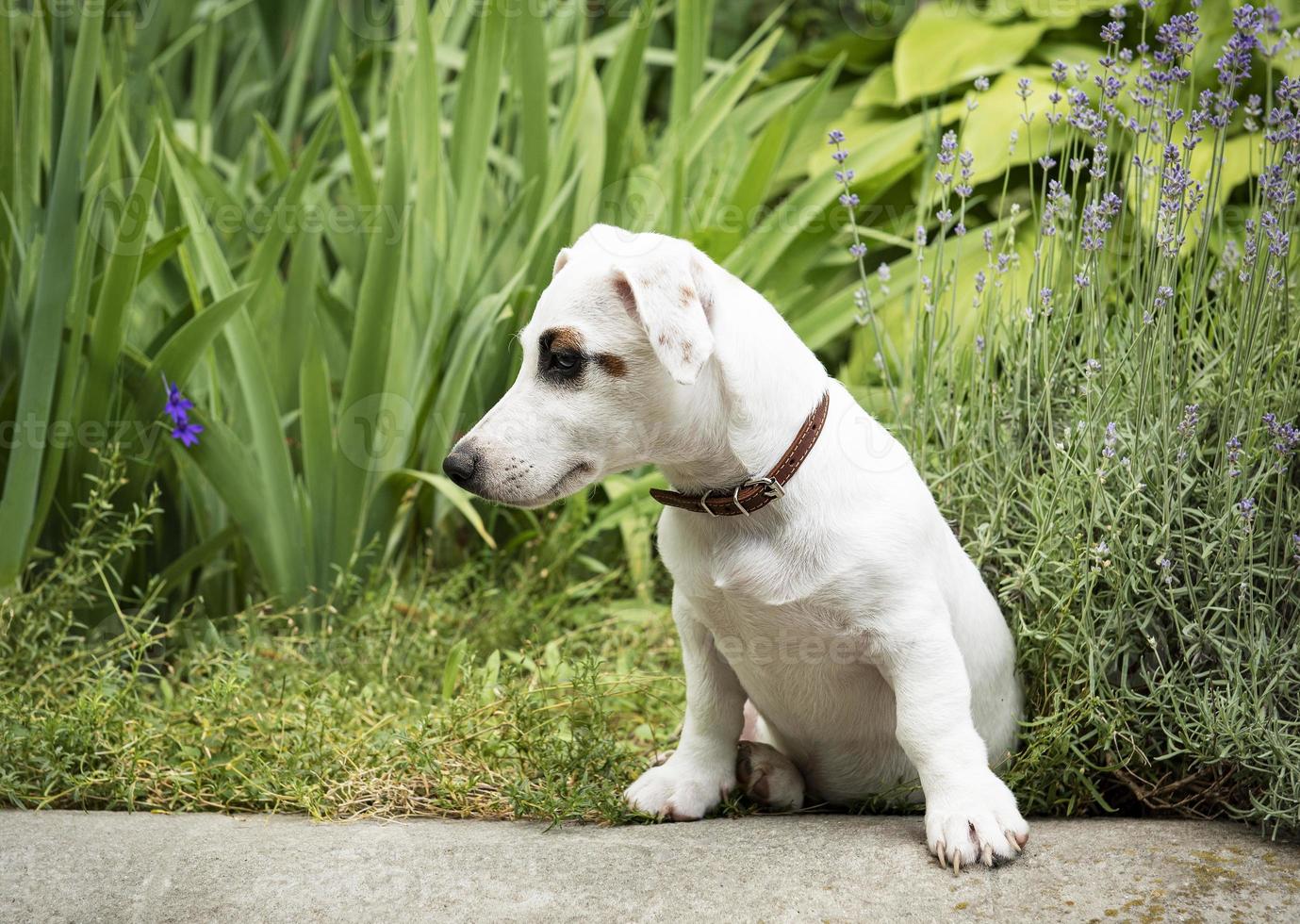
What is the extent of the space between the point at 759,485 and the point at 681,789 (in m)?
0.60

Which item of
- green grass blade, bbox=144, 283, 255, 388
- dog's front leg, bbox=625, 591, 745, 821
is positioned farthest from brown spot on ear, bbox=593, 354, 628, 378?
green grass blade, bbox=144, 283, 255, 388

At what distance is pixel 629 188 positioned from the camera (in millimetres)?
3783

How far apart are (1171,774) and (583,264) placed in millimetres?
1351

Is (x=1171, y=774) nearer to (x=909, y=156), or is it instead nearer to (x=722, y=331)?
(x=722, y=331)

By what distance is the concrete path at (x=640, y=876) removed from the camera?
5.84 ft

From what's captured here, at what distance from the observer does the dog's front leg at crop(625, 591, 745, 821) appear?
218 centimetres

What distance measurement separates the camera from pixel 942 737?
1.92 m

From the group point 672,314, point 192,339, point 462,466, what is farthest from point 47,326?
point 672,314

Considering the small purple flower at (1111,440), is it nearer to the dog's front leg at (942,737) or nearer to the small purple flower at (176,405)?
the dog's front leg at (942,737)

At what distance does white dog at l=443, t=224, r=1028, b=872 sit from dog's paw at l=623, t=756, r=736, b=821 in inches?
8.6

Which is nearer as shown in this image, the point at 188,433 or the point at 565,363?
the point at 565,363

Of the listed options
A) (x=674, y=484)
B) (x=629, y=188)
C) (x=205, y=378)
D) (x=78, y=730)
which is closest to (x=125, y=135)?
(x=205, y=378)

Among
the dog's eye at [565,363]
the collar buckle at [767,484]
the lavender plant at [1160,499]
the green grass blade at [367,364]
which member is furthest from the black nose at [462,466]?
the green grass blade at [367,364]

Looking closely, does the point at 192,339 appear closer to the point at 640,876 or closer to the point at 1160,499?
the point at 640,876
